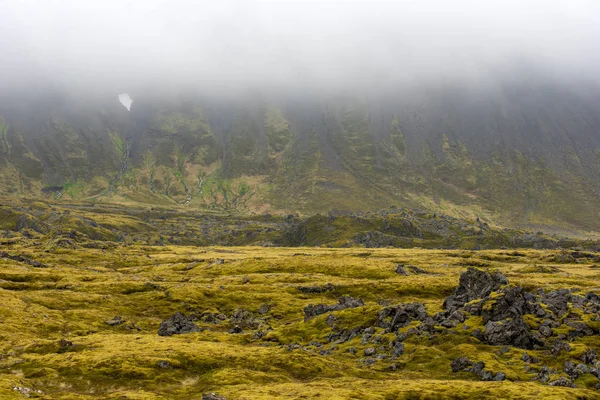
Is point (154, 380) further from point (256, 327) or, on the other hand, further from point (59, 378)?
point (256, 327)

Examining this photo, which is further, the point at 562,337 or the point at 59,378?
the point at 562,337

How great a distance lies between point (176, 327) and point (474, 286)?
6065 centimetres

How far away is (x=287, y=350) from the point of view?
72.5m

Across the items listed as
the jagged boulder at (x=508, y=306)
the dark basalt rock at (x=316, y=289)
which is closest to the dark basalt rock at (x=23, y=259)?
the dark basalt rock at (x=316, y=289)

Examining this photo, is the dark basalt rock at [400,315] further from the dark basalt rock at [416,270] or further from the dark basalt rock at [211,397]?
the dark basalt rock at [416,270]

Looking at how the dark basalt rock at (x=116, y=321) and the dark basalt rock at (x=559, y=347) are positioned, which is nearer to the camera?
the dark basalt rock at (x=559, y=347)

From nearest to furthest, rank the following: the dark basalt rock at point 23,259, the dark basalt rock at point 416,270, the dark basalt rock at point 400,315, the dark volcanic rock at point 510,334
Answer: the dark volcanic rock at point 510,334
the dark basalt rock at point 400,315
the dark basalt rock at point 416,270
the dark basalt rock at point 23,259

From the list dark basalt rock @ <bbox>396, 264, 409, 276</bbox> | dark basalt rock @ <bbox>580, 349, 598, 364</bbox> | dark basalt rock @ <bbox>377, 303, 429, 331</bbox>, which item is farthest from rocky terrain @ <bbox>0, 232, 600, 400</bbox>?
dark basalt rock @ <bbox>396, 264, 409, 276</bbox>

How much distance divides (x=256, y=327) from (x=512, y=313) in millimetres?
48808

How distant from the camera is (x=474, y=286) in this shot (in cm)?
9662

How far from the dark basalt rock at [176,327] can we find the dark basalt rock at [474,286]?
163 feet

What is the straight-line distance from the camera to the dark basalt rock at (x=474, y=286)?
297 feet

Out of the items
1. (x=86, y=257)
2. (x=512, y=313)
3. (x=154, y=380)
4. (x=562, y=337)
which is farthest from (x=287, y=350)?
(x=86, y=257)

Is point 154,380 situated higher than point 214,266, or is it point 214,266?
point 154,380
